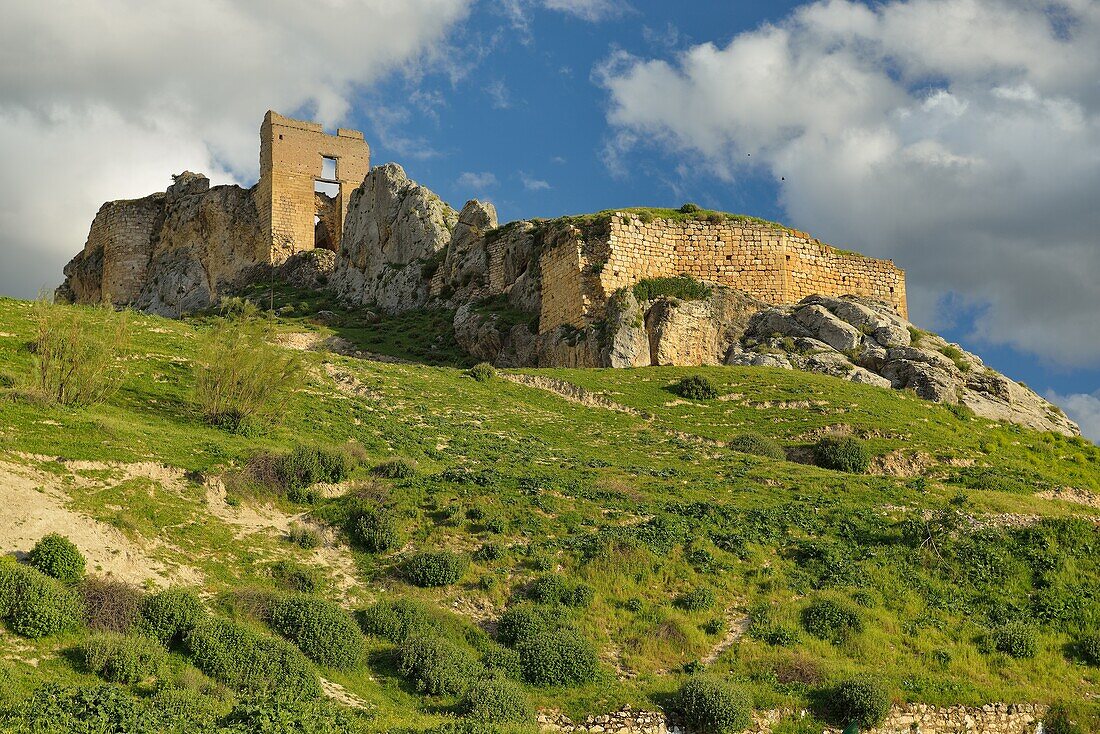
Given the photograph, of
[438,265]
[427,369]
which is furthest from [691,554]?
[438,265]

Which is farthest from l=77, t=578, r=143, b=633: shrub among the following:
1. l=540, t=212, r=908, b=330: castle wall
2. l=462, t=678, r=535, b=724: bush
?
l=540, t=212, r=908, b=330: castle wall

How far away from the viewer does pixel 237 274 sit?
65.1 m

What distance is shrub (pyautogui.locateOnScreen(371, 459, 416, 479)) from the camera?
2372cm

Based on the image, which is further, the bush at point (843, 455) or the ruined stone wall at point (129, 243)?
the ruined stone wall at point (129, 243)

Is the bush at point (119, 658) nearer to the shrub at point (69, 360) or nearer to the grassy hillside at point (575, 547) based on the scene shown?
the grassy hillside at point (575, 547)

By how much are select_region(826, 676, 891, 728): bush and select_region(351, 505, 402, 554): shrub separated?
8.64 m

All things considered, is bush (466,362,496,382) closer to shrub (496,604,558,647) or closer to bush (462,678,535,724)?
shrub (496,604,558,647)

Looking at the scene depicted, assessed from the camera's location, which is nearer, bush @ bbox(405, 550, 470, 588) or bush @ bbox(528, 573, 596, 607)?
bush @ bbox(528, 573, 596, 607)

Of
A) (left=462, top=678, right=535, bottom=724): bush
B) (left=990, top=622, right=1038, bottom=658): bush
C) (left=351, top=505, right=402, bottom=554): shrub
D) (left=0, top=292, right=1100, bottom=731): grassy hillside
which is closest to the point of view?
(left=462, top=678, right=535, bottom=724): bush

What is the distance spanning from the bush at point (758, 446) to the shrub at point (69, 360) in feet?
56.0

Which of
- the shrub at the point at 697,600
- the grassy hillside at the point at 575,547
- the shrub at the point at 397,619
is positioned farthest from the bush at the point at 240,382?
the shrub at the point at 697,600

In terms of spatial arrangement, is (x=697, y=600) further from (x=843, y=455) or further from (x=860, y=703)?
(x=843, y=455)

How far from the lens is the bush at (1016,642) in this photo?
19109mm

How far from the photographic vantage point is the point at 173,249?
230ft
